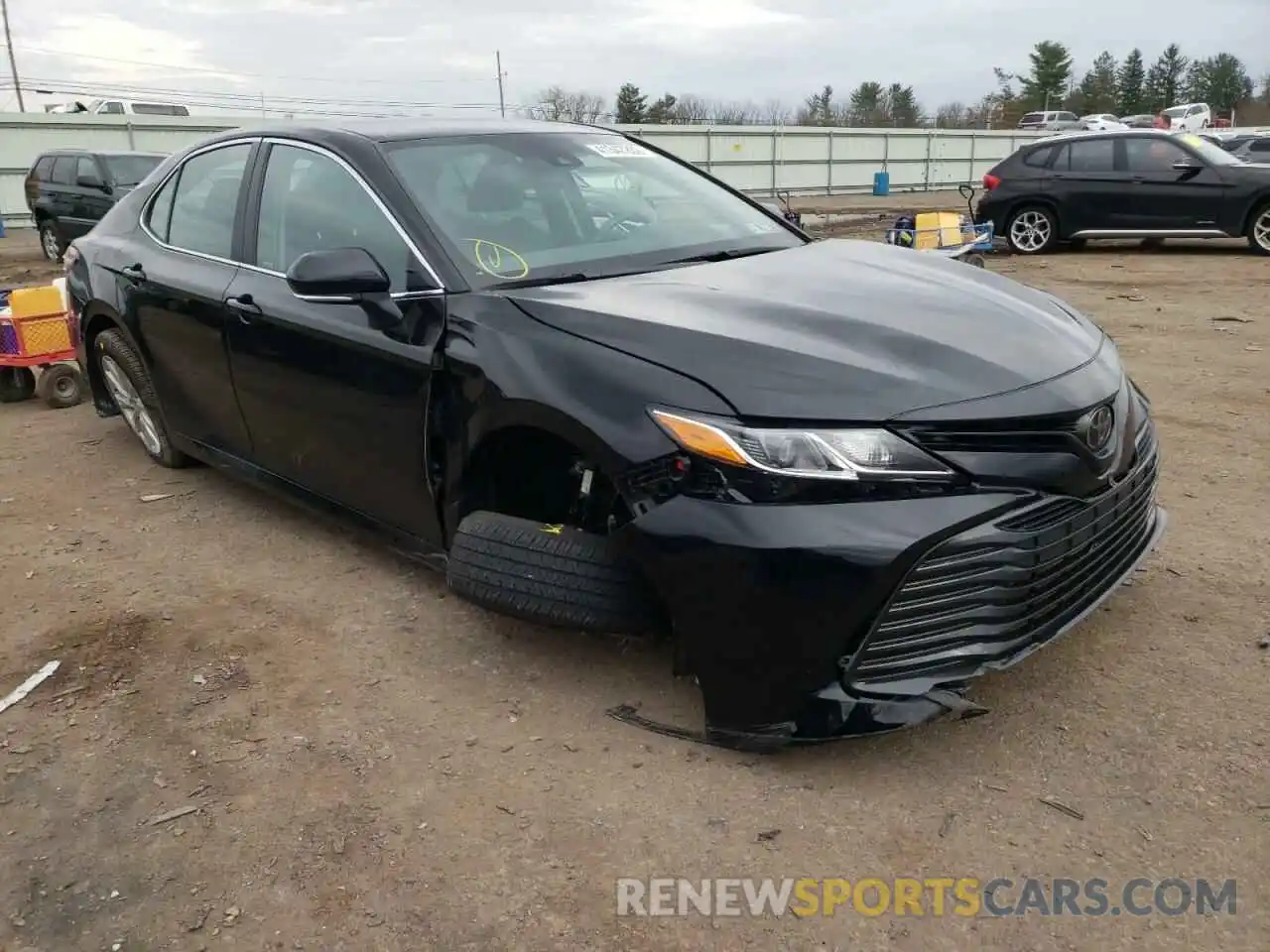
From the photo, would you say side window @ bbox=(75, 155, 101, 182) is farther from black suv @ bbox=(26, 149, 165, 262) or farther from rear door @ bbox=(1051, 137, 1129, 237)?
rear door @ bbox=(1051, 137, 1129, 237)

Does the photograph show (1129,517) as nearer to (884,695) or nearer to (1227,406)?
(884,695)

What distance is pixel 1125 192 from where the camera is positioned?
504 inches

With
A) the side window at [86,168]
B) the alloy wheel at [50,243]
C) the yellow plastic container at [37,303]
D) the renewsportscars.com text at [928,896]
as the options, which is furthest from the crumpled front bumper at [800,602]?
the alloy wheel at [50,243]

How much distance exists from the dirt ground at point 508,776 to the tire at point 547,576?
0.33m

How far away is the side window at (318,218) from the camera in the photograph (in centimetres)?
326

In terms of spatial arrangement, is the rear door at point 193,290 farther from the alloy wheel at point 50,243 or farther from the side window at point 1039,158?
the alloy wheel at point 50,243

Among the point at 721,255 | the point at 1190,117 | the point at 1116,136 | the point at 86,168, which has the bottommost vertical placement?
the point at 721,255

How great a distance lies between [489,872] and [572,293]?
1.57 metres

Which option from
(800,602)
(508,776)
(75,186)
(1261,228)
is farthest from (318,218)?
(75,186)

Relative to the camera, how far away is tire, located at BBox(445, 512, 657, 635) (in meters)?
2.73

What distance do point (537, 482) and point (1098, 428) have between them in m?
1.54

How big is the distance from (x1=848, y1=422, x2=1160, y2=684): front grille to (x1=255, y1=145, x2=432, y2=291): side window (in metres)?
1.69

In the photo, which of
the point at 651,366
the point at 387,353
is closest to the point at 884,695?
the point at 651,366

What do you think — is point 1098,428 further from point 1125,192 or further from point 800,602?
point 1125,192
